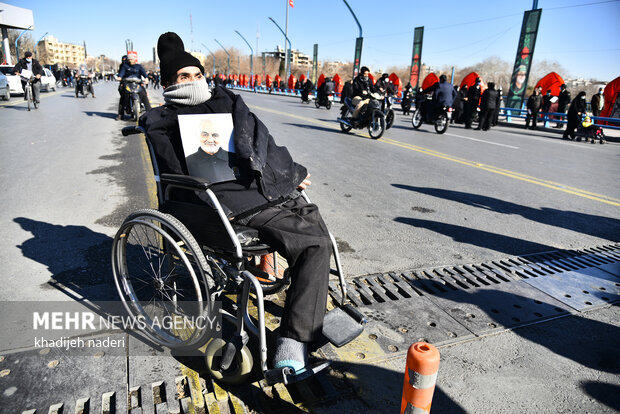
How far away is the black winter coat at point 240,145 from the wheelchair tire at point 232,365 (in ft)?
2.73

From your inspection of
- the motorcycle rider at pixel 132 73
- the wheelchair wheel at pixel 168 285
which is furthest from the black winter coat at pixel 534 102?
the wheelchair wheel at pixel 168 285

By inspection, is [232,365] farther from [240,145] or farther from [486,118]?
[486,118]

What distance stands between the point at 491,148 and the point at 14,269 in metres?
10.9

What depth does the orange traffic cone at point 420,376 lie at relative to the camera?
133cm

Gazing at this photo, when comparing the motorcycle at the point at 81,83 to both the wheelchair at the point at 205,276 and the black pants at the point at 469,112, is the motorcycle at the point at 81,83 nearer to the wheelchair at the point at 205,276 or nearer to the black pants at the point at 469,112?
the black pants at the point at 469,112

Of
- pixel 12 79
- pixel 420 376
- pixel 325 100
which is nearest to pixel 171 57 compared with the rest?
pixel 420 376

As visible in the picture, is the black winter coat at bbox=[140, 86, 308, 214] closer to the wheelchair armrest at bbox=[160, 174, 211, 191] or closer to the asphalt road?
the wheelchair armrest at bbox=[160, 174, 211, 191]

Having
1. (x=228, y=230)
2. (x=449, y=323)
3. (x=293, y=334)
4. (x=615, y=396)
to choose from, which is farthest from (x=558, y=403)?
(x=228, y=230)

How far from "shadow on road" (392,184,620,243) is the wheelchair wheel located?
161 inches

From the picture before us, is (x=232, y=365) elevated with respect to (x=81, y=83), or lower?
→ lower

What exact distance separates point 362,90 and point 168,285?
1024 cm

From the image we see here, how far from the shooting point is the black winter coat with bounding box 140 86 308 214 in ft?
7.47

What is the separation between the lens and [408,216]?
4.80 meters

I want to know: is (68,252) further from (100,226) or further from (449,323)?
(449,323)
